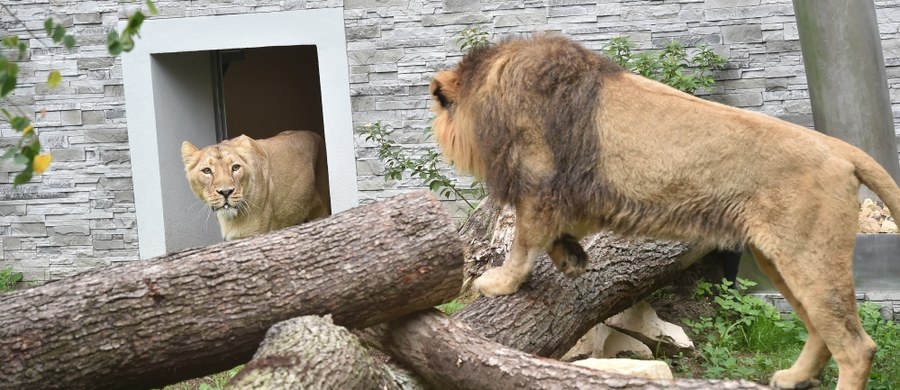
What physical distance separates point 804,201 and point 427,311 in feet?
6.18

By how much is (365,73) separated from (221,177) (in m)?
1.78

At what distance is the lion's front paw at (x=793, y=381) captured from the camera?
5.36 metres

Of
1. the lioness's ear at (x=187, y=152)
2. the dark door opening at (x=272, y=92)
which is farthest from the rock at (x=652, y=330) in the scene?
the dark door opening at (x=272, y=92)

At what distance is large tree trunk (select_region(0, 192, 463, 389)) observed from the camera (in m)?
4.57

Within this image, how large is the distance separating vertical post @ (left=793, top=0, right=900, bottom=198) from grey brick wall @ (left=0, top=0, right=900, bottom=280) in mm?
1120

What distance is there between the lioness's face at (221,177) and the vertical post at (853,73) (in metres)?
4.49

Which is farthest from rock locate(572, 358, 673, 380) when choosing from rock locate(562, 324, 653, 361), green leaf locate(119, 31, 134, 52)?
green leaf locate(119, 31, 134, 52)

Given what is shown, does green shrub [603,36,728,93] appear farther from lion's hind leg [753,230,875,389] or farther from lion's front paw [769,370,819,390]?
lion's hind leg [753,230,875,389]

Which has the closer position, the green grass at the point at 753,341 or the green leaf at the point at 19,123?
the green leaf at the point at 19,123

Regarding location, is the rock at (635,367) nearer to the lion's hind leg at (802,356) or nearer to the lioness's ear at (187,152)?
the lion's hind leg at (802,356)

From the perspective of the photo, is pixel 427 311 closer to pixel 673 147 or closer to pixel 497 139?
pixel 497 139

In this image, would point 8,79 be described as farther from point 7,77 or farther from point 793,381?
point 793,381

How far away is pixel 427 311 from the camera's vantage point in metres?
5.29

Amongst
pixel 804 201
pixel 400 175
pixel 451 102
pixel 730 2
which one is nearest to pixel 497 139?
pixel 451 102
